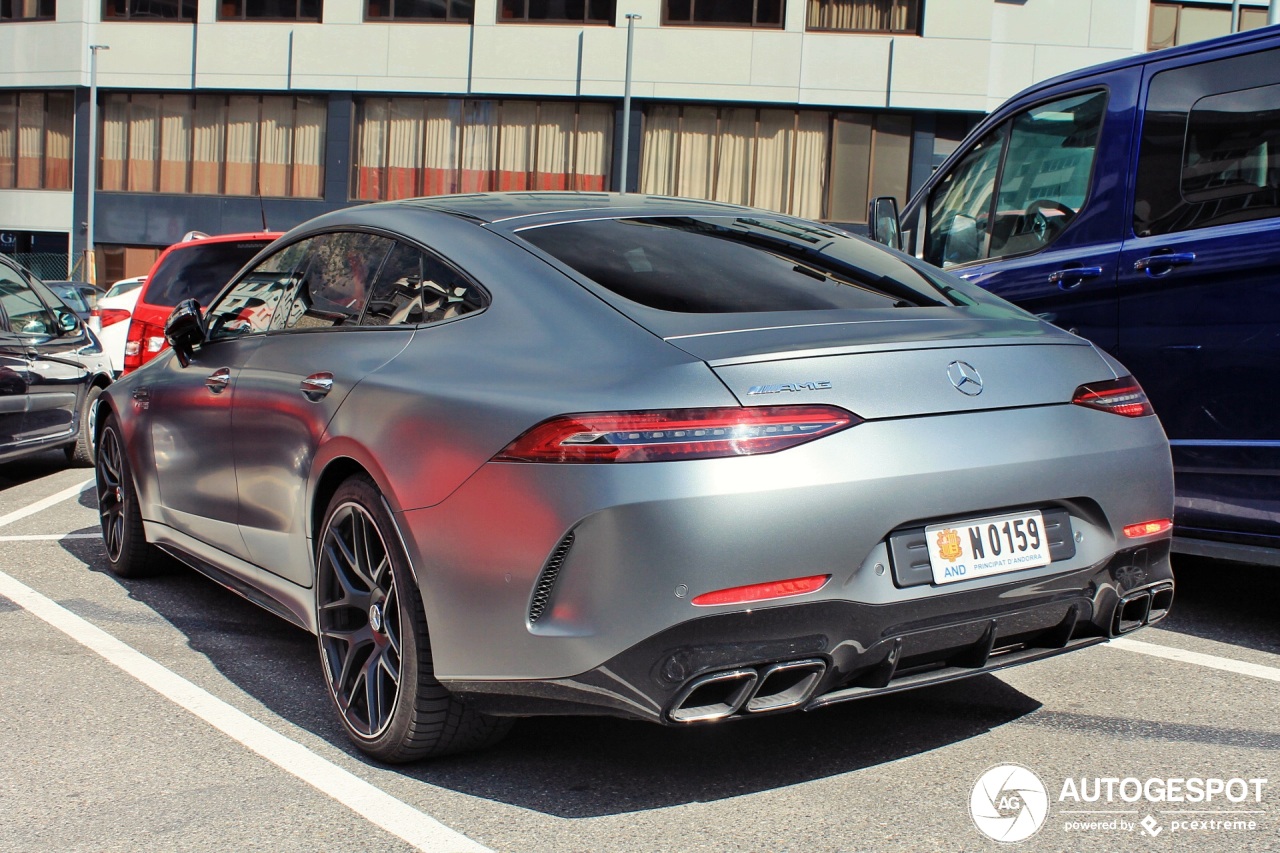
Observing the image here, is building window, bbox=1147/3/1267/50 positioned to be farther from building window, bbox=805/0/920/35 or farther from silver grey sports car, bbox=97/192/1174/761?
silver grey sports car, bbox=97/192/1174/761

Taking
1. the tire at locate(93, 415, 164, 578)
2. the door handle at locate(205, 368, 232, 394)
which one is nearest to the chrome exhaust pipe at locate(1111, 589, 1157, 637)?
the door handle at locate(205, 368, 232, 394)

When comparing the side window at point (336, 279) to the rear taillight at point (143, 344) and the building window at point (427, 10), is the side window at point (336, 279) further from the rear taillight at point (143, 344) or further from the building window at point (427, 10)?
the building window at point (427, 10)

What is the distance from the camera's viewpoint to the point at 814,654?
114 inches

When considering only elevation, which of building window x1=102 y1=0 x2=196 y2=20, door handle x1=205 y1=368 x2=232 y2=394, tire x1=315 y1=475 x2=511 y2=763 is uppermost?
building window x1=102 y1=0 x2=196 y2=20

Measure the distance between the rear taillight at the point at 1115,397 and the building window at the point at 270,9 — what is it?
3375 cm

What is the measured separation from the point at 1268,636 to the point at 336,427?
3.39 meters

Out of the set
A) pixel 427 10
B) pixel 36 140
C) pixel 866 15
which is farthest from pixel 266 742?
pixel 36 140

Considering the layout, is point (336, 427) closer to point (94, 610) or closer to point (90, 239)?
point (94, 610)

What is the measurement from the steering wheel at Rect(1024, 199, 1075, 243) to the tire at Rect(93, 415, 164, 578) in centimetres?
389

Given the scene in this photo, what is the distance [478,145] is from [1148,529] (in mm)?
32162

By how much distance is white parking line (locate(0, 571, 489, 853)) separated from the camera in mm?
3031

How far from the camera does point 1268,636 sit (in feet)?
15.7

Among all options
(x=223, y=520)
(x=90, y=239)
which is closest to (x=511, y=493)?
(x=223, y=520)

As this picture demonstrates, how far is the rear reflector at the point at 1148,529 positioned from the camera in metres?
3.35
